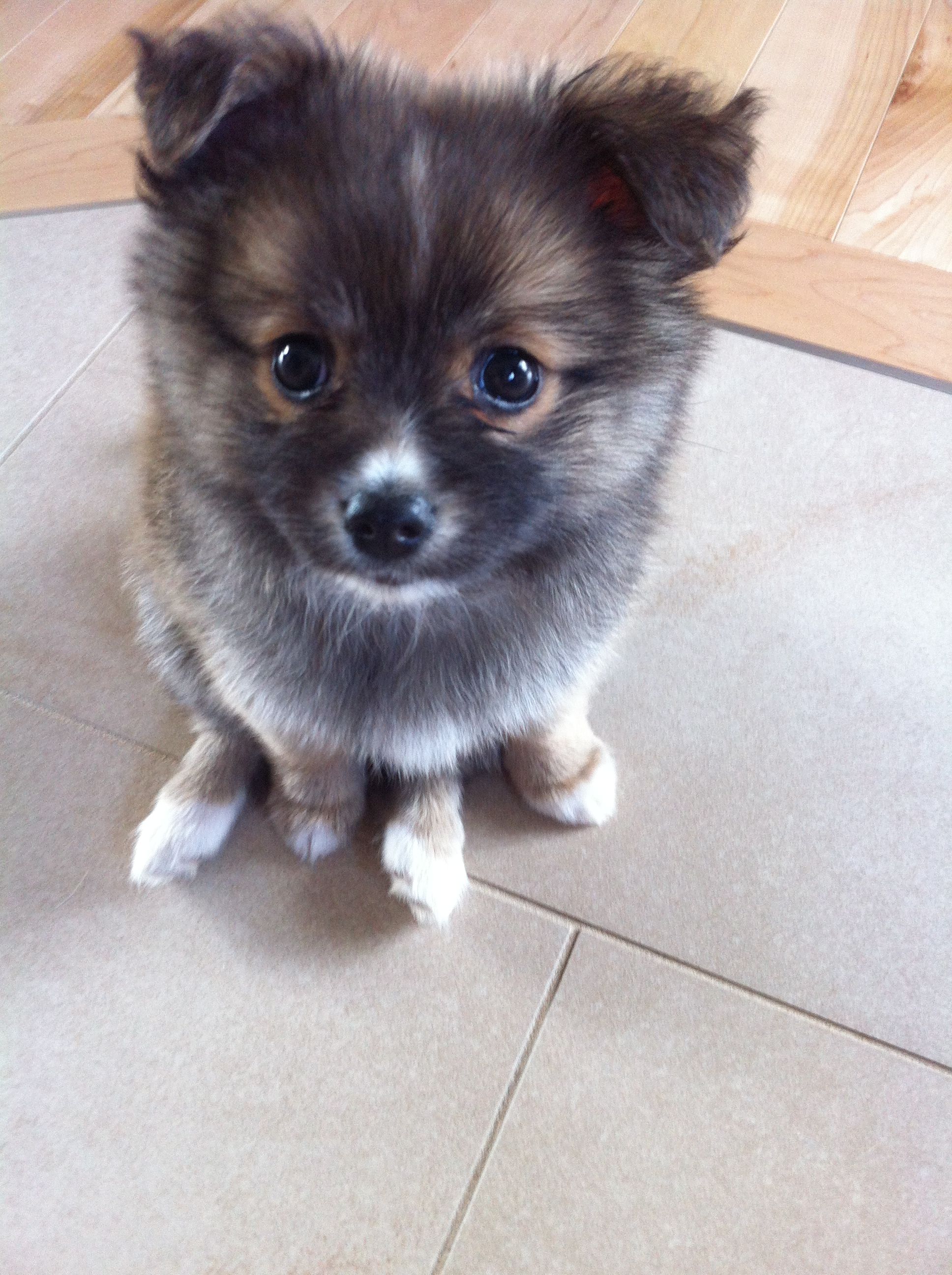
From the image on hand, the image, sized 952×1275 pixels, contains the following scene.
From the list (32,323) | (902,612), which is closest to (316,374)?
(902,612)

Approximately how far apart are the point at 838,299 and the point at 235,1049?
5.87 feet

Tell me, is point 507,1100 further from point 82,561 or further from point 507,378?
point 82,561

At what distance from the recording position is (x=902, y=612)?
1758 mm

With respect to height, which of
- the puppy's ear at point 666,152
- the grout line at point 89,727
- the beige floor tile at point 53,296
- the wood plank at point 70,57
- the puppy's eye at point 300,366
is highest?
the puppy's ear at point 666,152

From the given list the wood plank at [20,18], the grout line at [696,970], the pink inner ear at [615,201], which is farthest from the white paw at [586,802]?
the wood plank at [20,18]

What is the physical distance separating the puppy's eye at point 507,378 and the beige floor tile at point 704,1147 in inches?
32.2

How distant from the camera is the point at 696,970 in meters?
1.45

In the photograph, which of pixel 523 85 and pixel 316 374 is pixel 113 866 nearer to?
pixel 316 374

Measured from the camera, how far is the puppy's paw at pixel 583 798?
153cm

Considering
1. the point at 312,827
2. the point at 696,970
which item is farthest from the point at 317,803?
the point at 696,970

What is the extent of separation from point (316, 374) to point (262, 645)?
15.5 inches

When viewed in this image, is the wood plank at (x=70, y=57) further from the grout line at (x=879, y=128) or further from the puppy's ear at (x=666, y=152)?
the puppy's ear at (x=666, y=152)

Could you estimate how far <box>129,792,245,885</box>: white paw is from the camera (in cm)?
149

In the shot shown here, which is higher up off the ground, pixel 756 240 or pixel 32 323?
pixel 756 240
